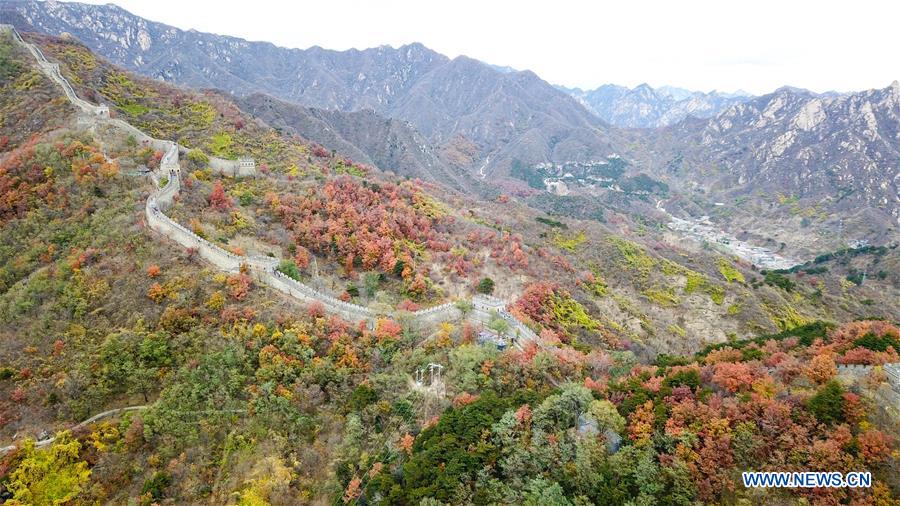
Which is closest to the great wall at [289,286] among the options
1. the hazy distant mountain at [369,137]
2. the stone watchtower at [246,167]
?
the stone watchtower at [246,167]

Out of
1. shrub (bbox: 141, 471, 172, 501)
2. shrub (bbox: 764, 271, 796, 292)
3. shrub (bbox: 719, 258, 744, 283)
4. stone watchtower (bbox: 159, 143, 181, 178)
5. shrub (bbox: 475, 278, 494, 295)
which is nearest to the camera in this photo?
shrub (bbox: 141, 471, 172, 501)

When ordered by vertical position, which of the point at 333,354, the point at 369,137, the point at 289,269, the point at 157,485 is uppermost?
the point at 289,269

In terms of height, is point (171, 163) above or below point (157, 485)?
above

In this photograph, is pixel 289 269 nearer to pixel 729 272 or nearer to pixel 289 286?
pixel 289 286

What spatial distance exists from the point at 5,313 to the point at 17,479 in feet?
44.8

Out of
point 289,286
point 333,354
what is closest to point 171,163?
point 289,286

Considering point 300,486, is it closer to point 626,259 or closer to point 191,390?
point 191,390

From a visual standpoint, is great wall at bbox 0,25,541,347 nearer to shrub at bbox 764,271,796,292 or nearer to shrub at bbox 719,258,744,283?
shrub at bbox 719,258,744,283

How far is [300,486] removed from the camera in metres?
22.4

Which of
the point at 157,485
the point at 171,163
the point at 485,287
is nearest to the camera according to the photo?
the point at 157,485

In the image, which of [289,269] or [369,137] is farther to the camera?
[369,137]

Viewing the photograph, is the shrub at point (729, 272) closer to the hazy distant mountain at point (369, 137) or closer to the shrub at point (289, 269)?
the shrub at point (289, 269)

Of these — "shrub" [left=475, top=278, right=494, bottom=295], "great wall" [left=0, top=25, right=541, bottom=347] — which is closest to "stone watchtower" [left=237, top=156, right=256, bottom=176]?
"great wall" [left=0, top=25, right=541, bottom=347]

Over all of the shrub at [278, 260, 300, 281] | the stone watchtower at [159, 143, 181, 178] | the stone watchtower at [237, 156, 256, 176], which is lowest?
the shrub at [278, 260, 300, 281]
